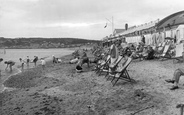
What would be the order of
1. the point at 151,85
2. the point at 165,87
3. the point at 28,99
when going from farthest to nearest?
the point at 28,99 < the point at 151,85 < the point at 165,87

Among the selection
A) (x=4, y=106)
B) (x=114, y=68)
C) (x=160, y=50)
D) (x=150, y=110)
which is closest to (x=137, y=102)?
(x=150, y=110)

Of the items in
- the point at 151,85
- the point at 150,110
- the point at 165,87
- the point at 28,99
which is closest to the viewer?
the point at 150,110

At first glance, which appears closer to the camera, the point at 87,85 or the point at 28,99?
the point at 28,99

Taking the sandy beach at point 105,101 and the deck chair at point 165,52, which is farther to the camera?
the deck chair at point 165,52

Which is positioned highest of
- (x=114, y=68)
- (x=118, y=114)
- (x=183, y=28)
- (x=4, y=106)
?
(x=183, y=28)

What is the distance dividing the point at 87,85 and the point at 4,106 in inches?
124

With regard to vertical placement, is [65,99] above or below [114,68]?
below

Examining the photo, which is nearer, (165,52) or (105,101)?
(105,101)

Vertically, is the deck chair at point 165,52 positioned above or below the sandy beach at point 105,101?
above

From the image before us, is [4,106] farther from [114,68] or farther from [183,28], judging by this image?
[183,28]

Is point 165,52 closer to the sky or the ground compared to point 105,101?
closer to the sky

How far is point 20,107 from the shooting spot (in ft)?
20.5

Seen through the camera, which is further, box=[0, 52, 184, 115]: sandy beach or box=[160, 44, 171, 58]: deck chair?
box=[160, 44, 171, 58]: deck chair

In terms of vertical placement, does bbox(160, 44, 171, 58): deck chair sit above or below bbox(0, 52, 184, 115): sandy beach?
above
